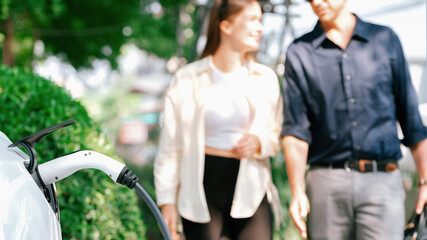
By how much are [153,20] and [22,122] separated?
6.98 m

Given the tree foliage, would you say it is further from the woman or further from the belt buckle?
the belt buckle

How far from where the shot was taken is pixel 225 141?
2.58 meters

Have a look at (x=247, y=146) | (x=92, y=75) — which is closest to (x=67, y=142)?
(x=247, y=146)

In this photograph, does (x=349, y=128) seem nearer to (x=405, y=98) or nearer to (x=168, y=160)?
(x=405, y=98)

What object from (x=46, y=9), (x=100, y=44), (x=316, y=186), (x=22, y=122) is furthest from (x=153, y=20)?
(x=316, y=186)

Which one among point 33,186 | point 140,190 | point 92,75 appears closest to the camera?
point 33,186

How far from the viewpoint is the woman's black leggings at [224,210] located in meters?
2.59

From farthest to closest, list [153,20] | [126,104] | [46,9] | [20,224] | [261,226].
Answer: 1. [126,104]
2. [153,20]
3. [46,9]
4. [261,226]
5. [20,224]

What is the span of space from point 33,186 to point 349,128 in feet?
4.80

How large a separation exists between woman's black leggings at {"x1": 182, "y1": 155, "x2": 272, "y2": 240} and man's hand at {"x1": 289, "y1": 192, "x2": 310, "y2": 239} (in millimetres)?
292

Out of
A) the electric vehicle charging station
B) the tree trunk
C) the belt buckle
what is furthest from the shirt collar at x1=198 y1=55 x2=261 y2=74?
the tree trunk

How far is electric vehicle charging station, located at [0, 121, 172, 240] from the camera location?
1201 mm

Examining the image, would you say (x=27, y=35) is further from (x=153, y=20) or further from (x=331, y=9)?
(x=331, y=9)

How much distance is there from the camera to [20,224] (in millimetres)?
1201
